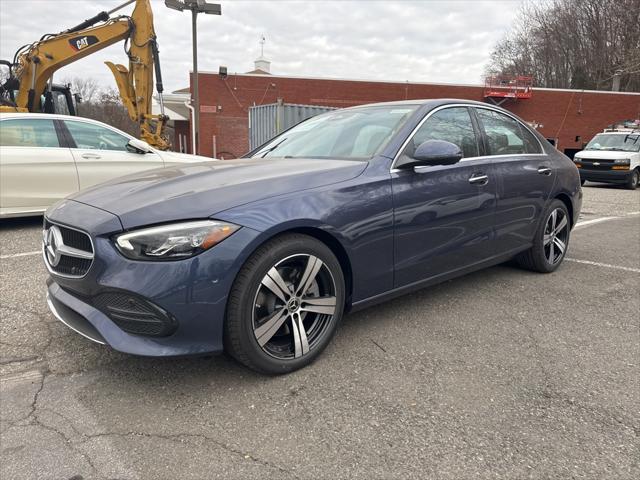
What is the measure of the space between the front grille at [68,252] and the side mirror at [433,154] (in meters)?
1.86

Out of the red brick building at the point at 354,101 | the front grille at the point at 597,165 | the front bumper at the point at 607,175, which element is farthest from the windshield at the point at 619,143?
the red brick building at the point at 354,101

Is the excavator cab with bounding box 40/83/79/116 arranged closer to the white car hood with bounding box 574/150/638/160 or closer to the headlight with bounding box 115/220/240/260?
the headlight with bounding box 115/220/240/260

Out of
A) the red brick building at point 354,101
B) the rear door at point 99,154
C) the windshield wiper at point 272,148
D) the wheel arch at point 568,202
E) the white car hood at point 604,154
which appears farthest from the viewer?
the red brick building at point 354,101

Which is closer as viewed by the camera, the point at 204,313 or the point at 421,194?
the point at 204,313

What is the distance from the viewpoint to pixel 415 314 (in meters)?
3.44

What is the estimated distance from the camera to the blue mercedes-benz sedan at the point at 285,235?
215 centimetres

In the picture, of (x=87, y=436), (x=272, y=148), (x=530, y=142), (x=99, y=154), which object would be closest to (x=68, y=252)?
(x=87, y=436)

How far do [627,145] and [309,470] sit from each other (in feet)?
57.3

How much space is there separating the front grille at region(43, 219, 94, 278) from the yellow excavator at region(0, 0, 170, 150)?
9449mm

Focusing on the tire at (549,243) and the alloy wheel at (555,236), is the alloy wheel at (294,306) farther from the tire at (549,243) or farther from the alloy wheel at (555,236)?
the alloy wheel at (555,236)

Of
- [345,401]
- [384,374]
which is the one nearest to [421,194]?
[384,374]

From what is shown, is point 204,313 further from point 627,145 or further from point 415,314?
point 627,145

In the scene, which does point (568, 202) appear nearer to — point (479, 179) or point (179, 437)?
point (479, 179)

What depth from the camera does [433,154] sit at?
2889 millimetres
